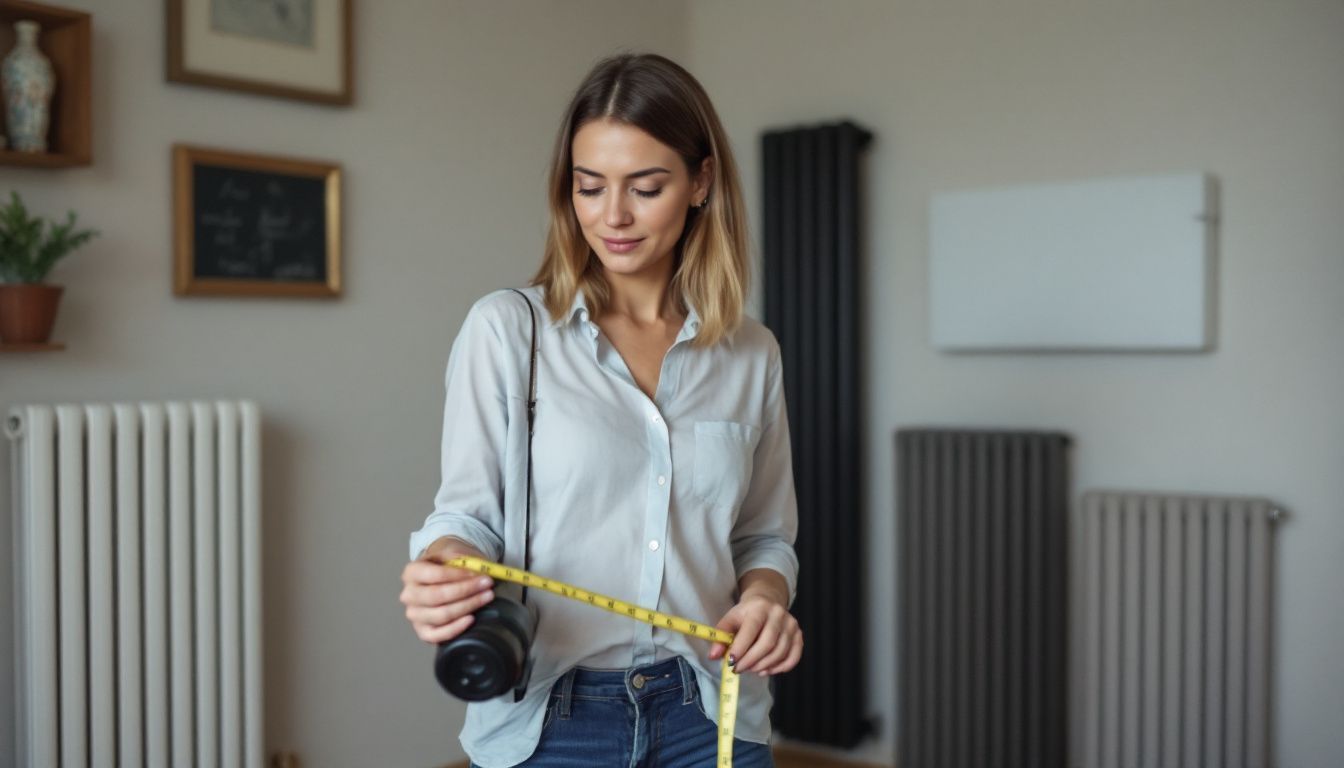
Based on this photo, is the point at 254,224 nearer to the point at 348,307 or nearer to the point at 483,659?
the point at 348,307

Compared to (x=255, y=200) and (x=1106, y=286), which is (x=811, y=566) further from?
(x=255, y=200)

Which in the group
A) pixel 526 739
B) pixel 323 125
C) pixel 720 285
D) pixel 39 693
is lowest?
pixel 39 693

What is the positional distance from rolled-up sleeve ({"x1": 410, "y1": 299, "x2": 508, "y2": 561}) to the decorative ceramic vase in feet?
5.61

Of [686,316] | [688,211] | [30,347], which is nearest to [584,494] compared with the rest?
[686,316]

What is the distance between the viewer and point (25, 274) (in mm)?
2650

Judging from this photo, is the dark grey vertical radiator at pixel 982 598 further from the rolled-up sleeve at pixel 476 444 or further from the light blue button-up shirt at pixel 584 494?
the rolled-up sleeve at pixel 476 444

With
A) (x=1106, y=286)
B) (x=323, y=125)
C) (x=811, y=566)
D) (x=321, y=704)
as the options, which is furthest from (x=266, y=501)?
(x=1106, y=286)

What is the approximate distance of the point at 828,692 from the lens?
399cm

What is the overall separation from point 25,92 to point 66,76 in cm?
13

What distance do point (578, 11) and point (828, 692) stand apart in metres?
2.35

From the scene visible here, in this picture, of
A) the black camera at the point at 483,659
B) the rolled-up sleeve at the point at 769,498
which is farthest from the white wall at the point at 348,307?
the black camera at the point at 483,659

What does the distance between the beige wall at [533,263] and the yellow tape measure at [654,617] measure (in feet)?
6.23

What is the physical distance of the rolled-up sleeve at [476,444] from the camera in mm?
1446

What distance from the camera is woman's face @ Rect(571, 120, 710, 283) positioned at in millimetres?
1545
